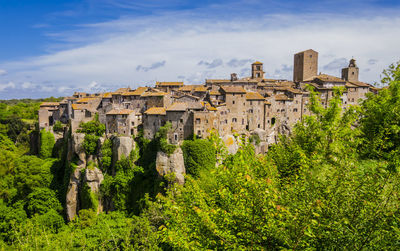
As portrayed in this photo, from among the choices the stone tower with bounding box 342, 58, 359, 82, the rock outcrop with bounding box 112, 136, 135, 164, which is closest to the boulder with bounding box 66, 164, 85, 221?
the rock outcrop with bounding box 112, 136, 135, 164

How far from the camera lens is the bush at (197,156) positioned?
44.1 m

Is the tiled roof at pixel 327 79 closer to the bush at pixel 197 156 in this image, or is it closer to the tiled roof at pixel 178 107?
the tiled roof at pixel 178 107

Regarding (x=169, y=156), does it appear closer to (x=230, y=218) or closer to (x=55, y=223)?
(x=55, y=223)

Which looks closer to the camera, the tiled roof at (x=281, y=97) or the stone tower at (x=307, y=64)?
the tiled roof at (x=281, y=97)

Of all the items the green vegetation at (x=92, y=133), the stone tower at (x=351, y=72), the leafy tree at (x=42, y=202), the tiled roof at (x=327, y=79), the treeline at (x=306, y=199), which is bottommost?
the leafy tree at (x=42, y=202)

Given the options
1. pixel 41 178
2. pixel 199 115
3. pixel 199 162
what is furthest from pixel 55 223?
pixel 199 115

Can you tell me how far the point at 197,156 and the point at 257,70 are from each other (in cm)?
4208

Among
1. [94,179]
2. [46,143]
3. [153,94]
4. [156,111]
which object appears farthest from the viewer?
[46,143]

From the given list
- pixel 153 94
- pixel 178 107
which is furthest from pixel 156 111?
pixel 153 94

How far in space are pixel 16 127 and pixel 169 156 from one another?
66562 mm

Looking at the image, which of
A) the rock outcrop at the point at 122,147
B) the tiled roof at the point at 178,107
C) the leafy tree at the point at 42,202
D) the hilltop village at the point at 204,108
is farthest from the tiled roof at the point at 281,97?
the leafy tree at the point at 42,202

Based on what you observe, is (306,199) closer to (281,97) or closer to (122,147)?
(122,147)

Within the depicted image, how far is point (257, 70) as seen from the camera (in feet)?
251

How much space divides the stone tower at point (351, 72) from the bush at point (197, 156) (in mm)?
53802
